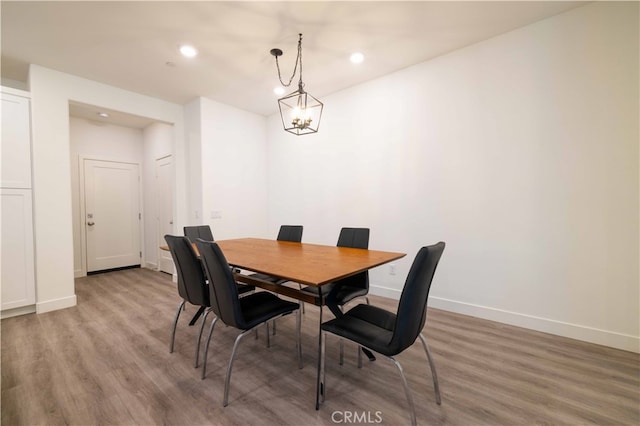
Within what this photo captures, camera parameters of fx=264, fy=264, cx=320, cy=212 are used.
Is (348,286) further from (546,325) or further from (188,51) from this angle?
(188,51)

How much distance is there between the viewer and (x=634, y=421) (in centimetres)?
145

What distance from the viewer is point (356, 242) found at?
8.43 ft

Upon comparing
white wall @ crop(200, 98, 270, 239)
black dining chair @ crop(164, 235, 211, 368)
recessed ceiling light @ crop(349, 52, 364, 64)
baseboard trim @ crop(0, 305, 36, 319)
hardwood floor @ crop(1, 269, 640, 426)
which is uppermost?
recessed ceiling light @ crop(349, 52, 364, 64)

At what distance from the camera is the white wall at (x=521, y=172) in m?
2.16

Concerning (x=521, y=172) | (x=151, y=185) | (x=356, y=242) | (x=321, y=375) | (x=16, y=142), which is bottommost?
(x=321, y=375)

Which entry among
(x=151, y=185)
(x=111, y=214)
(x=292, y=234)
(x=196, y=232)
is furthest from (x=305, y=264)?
(x=111, y=214)

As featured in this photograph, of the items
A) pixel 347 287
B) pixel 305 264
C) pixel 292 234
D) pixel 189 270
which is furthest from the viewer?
pixel 292 234

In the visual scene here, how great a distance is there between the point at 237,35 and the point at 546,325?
3986 millimetres

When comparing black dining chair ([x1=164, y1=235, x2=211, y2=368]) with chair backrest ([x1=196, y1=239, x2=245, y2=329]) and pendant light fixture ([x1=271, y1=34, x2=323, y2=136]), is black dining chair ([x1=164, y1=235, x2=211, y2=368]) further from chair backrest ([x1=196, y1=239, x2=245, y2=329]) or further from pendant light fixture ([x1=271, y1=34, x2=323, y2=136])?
pendant light fixture ([x1=271, y1=34, x2=323, y2=136])

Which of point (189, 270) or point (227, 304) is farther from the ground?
point (189, 270)

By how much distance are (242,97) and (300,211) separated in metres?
1.97

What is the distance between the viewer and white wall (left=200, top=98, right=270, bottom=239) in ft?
13.3

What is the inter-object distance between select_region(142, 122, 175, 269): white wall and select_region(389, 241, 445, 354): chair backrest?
4.86m

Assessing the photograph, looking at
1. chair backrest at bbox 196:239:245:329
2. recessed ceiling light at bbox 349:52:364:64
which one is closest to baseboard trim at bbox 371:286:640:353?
chair backrest at bbox 196:239:245:329
